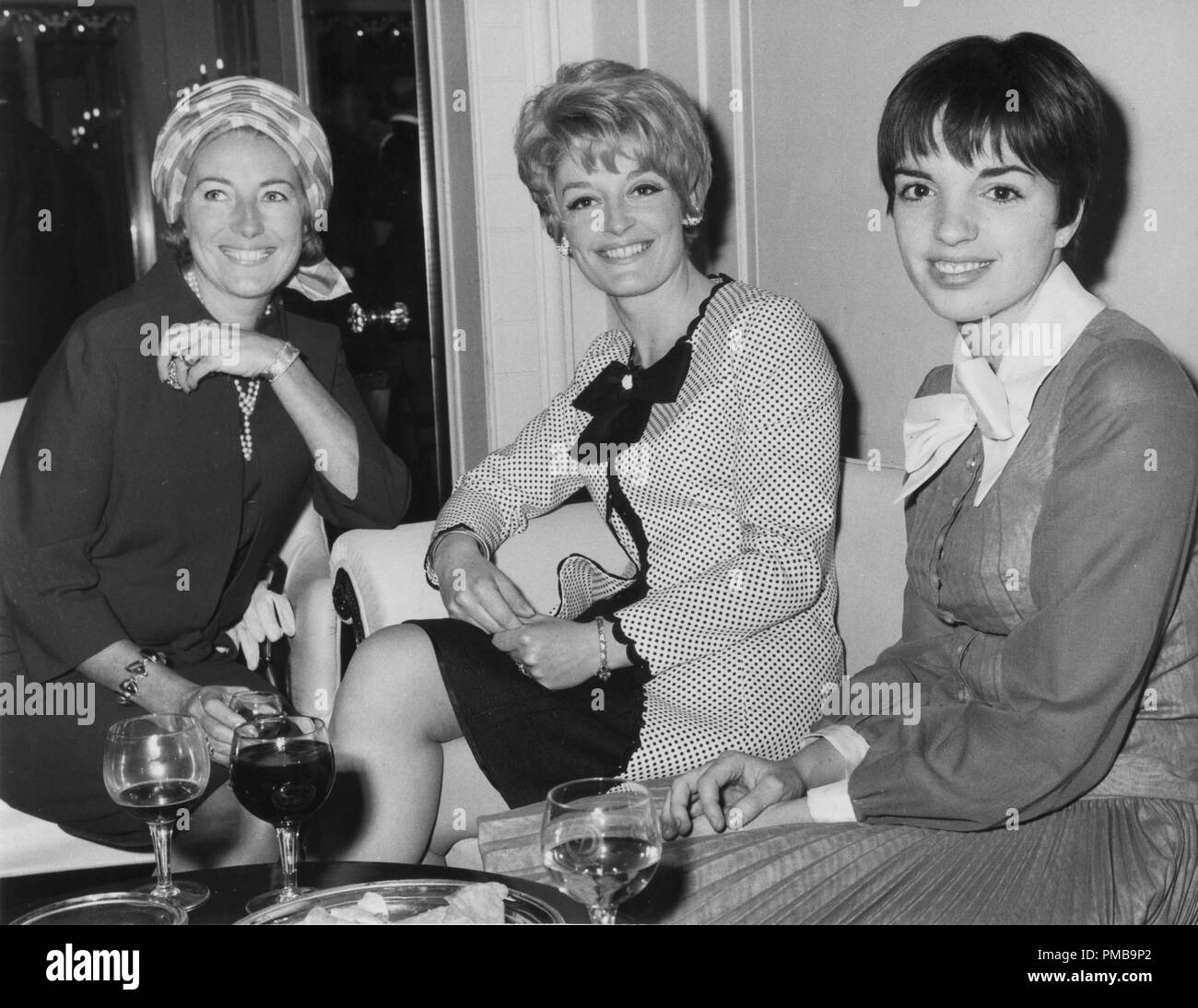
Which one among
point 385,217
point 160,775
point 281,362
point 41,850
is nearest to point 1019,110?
point 160,775

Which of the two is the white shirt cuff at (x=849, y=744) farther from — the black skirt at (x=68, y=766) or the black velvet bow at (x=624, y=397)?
the black skirt at (x=68, y=766)

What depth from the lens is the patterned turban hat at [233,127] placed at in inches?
72.6

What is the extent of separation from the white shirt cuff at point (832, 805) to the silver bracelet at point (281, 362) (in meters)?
1.05

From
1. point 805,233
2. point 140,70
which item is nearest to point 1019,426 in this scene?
point 805,233

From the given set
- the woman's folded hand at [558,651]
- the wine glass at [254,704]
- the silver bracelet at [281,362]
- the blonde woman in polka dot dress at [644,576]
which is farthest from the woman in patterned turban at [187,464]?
the woman's folded hand at [558,651]

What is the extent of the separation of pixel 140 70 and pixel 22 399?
1180mm

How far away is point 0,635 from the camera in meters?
1.83

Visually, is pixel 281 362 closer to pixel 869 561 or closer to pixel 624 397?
pixel 624 397

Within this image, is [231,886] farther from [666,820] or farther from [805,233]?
[805,233]

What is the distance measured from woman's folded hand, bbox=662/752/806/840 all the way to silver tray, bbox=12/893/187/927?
467 mm

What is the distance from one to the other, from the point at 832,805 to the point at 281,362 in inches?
42.3

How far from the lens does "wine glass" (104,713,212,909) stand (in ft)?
3.30

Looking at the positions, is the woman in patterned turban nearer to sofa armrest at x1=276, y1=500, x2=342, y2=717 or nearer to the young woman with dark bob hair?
sofa armrest at x1=276, y1=500, x2=342, y2=717
